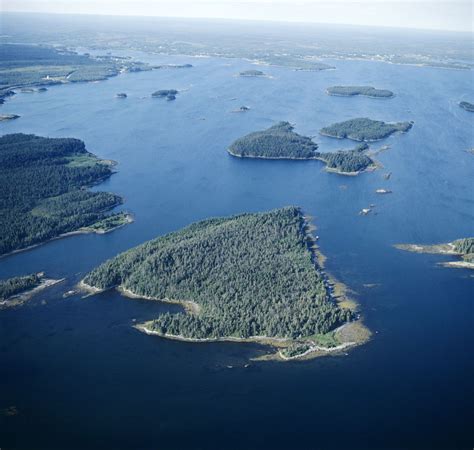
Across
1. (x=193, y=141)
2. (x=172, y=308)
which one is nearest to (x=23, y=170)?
(x=193, y=141)

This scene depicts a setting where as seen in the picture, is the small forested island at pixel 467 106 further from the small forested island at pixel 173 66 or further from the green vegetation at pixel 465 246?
the small forested island at pixel 173 66

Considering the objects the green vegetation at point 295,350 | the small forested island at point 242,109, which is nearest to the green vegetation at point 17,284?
the green vegetation at point 295,350

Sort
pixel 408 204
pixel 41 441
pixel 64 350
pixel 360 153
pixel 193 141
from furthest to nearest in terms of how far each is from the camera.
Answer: pixel 193 141, pixel 360 153, pixel 408 204, pixel 64 350, pixel 41 441

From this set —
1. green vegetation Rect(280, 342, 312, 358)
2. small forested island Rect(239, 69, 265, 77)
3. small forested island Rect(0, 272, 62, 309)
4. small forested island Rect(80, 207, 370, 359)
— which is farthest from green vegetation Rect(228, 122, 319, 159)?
small forested island Rect(239, 69, 265, 77)

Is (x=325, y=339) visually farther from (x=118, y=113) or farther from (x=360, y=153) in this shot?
(x=118, y=113)

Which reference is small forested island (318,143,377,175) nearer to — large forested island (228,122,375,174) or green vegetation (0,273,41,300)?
large forested island (228,122,375,174)

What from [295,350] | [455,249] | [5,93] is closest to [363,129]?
[455,249]
